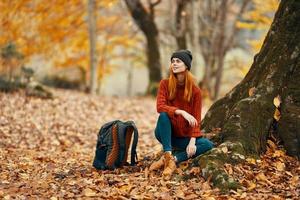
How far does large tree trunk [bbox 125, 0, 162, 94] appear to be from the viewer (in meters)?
17.4

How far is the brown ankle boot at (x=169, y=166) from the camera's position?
560cm

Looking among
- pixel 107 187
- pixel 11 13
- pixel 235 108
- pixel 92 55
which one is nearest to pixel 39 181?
pixel 107 187

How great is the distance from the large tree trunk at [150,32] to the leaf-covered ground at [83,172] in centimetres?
731

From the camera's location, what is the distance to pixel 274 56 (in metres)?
6.36

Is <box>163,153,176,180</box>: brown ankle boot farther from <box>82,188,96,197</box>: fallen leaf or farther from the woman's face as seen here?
the woman's face

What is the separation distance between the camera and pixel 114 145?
633cm

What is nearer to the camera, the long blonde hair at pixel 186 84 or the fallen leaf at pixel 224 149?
the fallen leaf at pixel 224 149

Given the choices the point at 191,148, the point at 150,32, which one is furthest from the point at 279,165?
the point at 150,32

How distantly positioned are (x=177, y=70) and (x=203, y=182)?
1401 millimetres

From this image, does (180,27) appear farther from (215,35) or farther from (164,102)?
(164,102)

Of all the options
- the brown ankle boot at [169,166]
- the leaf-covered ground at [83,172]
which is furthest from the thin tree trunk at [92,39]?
the brown ankle boot at [169,166]

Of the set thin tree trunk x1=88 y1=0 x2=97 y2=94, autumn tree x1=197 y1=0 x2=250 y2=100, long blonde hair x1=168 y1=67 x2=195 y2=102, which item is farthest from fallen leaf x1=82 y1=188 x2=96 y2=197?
autumn tree x1=197 y1=0 x2=250 y2=100

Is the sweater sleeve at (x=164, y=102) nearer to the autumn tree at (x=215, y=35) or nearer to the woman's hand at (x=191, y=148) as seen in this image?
the woman's hand at (x=191, y=148)

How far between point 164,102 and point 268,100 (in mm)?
1260
